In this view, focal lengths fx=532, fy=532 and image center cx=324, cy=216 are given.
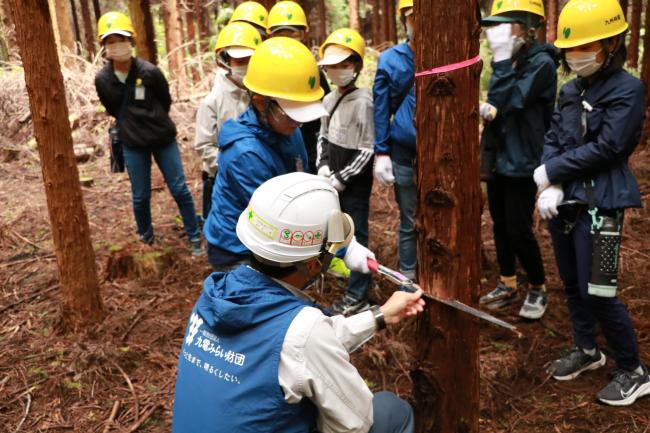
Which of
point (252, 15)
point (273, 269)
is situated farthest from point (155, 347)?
point (252, 15)

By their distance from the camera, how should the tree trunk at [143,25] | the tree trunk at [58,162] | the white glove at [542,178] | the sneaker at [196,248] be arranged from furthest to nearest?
the tree trunk at [143,25]
the sneaker at [196,248]
the tree trunk at [58,162]
the white glove at [542,178]

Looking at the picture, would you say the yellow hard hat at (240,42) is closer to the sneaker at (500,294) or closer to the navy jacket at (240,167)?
the navy jacket at (240,167)

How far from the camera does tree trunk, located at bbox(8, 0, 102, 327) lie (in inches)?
132

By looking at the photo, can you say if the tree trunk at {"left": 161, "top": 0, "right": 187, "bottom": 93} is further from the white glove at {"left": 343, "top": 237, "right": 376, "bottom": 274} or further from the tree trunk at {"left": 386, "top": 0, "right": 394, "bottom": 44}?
the white glove at {"left": 343, "top": 237, "right": 376, "bottom": 274}

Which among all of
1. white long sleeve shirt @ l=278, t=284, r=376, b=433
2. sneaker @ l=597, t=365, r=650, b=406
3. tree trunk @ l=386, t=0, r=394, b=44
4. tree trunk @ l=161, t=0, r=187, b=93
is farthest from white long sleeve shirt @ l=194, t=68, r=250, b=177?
tree trunk @ l=386, t=0, r=394, b=44

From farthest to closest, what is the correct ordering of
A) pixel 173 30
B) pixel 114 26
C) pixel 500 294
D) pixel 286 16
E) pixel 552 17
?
pixel 173 30, pixel 552 17, pixel 286 16, pixel 114 26, pixel 500 294

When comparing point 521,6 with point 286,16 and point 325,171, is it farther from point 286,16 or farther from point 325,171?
point 286,16

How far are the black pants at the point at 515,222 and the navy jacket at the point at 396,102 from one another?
0.70 metres

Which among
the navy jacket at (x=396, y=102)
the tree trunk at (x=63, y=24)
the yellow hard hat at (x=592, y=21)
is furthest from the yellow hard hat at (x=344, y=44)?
the tree trunk at (x=63, y=24)

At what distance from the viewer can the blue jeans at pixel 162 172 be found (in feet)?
16.6

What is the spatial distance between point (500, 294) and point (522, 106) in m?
1.50

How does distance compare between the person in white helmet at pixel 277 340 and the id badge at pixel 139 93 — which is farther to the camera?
the id badge at pixel 139 93

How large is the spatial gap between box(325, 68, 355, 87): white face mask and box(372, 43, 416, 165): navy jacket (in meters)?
0.19

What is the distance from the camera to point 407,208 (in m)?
4.02
